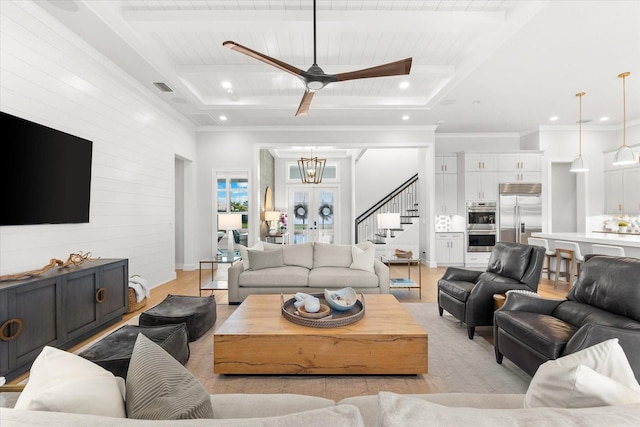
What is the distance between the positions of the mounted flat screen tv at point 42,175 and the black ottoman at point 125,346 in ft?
4.53

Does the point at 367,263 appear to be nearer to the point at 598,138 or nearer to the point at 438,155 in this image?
the point at 438,155

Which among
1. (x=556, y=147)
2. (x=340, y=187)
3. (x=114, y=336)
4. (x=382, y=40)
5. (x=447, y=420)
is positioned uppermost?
(x=382, y=40)

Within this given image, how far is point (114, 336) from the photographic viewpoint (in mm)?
2469

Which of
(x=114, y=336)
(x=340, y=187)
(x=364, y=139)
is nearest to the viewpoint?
(x=114, y=336)

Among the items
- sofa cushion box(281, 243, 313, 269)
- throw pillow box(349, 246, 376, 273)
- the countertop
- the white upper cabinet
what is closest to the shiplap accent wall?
sofa cushion box(281, 243, 313, 269)

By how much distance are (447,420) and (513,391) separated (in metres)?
2.07

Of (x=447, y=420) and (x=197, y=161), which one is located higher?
(x=197, y=161)

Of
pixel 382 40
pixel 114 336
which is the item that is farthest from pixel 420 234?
pixel 114 336

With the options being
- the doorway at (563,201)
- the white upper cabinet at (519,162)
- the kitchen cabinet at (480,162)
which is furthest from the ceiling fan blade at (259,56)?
the doorway at (563,201)

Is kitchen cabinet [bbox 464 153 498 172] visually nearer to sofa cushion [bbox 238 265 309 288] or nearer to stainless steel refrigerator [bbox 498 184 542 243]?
stainless steel refrigerator [bbox 498 184 542 243]

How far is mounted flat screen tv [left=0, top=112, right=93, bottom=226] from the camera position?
2682 millimetres

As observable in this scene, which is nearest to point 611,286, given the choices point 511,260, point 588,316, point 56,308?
point 588,316

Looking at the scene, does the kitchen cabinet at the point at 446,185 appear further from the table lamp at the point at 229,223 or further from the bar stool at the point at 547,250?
the table lamp at the point at 229,223

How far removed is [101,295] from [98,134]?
1.97m
